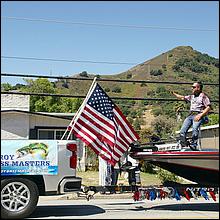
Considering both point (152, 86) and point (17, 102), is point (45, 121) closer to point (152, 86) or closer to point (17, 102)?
point (17, 102)

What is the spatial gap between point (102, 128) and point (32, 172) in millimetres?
1967

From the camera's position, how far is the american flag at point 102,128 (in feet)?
32.4

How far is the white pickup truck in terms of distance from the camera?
8.46 m

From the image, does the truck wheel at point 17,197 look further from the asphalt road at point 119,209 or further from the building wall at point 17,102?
the building wall at point 17,102

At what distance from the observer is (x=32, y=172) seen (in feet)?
28.4

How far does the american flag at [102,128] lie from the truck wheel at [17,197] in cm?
168

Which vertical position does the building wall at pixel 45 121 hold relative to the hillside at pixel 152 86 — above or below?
below

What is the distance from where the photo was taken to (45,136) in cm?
2552

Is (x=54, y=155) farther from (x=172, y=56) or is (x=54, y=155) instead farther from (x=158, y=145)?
(x=172, y=56)

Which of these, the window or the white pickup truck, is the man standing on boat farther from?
the window

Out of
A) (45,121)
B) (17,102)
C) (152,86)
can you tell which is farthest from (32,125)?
(152,86)

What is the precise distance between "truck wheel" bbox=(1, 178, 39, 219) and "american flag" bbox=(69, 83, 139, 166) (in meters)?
1.68

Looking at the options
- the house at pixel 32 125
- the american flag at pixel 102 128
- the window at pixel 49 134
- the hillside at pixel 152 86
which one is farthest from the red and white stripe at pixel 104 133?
the hillside at pixel 152 86

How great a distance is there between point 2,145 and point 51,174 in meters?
1.03
